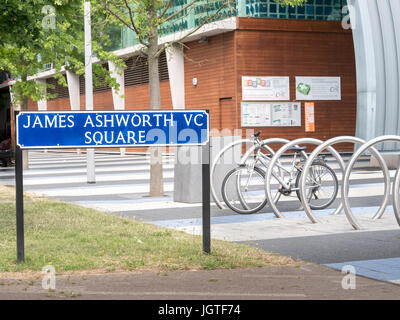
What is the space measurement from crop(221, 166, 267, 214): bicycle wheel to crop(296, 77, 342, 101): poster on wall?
2043 centimetres

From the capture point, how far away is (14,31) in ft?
31.7

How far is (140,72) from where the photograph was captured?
38250mm

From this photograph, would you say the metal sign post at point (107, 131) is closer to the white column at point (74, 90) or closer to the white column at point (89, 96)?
the white column at point (89, 96)

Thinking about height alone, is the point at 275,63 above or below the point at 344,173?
above

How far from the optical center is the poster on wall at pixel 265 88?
1195 inches

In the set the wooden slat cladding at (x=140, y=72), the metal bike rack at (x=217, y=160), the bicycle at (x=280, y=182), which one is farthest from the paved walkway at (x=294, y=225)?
the wooden slat cladding at (x=140, y=72)

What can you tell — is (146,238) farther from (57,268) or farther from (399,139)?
(399,139)

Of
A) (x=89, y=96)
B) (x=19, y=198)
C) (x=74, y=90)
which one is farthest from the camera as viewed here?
(x=74, y=90)

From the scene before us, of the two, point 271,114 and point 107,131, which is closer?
point 107,131

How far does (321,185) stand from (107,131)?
507 centimetres

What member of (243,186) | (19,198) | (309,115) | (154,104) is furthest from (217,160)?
(309,115)

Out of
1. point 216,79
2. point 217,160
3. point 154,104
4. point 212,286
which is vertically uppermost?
point 216,79

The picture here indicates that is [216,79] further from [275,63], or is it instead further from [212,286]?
[212,286]

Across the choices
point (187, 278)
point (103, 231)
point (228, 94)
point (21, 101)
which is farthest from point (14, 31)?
point (228, 94)
